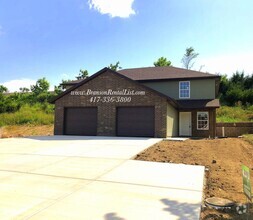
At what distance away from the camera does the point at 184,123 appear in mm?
22109

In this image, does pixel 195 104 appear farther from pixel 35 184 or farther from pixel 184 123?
pixel 35 184

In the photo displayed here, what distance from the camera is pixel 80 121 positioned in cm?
2055

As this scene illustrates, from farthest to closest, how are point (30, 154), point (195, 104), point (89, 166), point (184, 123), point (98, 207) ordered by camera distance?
point (184, 123)
point (195, 104)
point (30, 154)
point (89, 166)
point (98, 207)

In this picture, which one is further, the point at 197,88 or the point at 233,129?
the point at 233,129

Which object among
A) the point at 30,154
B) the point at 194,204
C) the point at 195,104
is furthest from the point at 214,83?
the point at 194,204

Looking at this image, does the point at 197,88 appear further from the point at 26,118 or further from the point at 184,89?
the point at 26,118

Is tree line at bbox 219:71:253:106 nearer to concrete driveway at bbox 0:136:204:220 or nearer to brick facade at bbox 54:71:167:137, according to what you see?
brick facade at bbox 54:71:167:137

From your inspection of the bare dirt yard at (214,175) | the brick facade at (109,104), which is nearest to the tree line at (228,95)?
the brick facade at (109,104)

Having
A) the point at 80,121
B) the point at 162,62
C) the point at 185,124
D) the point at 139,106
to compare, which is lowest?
the point at 185,124

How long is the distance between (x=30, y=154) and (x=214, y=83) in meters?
16.5

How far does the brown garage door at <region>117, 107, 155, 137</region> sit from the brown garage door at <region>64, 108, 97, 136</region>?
2205 millimetres

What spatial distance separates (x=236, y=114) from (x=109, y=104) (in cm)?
1712

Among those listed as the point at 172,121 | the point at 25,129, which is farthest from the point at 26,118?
the point at 172,121

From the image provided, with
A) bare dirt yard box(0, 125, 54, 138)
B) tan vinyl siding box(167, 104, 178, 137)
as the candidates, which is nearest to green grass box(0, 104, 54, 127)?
bare dirt yard box(0, 125, 54, 138)
